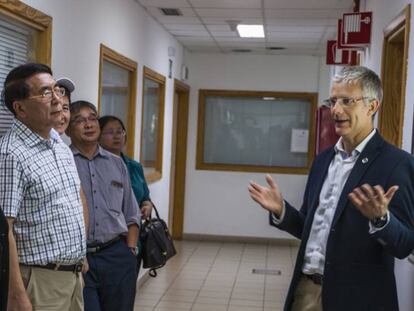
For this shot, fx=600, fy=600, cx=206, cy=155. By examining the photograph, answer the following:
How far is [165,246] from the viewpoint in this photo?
13.2ft

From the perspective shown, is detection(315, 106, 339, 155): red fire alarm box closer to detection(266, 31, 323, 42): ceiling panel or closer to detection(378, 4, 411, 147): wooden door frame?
detection(378, 4, 411, 147): wooden door frame

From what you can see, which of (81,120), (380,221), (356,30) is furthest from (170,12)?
(380,221)

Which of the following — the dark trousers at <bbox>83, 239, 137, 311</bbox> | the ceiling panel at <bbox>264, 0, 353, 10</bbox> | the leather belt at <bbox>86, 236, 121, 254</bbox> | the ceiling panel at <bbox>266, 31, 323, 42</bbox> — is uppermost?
the ceiling panel at <bbox>264, 0, 353, 10</bbox>

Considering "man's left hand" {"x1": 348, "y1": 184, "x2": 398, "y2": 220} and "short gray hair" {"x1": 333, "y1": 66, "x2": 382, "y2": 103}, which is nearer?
"man's left hand" {"x1": 348, "y1": 184, "x2": 398, "y2": 220}

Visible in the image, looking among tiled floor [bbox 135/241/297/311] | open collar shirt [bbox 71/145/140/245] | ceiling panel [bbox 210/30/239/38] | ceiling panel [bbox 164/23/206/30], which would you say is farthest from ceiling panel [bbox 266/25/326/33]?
open collar shirt [bbox 71/145/140/245]

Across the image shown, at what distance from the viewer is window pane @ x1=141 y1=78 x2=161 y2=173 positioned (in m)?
6.16

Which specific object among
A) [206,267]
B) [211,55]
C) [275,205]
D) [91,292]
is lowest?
[206,267]

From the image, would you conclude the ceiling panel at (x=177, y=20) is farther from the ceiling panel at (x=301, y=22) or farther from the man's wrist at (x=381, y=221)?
the man's wrist at (x=381, y=221)

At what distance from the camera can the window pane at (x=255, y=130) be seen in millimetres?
8570

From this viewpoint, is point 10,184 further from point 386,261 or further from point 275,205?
point 386,261

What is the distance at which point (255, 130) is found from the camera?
8.68 meters

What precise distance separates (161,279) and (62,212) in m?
3.95

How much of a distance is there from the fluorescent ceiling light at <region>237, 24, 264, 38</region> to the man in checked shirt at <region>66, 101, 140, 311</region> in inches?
140

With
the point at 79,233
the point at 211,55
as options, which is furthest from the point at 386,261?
the point at 211,55
